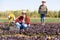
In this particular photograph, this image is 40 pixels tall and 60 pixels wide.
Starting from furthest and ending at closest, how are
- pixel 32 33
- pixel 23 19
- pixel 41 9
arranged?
1. pixel 41 9
2. pixel 23 19
3. pixel 32 33

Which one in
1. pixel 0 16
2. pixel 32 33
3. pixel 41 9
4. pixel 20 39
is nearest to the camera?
pixel 20 39

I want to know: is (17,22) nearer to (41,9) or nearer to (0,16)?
(41,9)

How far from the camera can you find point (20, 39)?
839 cm

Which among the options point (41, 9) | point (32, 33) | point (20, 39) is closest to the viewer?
point (20, 39)

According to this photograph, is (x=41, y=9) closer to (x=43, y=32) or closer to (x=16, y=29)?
(x=16, y=29)

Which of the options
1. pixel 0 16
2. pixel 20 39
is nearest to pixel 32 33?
pixel 20 39

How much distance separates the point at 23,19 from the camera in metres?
13.4

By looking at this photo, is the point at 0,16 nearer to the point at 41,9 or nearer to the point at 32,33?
the point at 41,9

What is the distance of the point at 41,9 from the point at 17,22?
12.8 ft

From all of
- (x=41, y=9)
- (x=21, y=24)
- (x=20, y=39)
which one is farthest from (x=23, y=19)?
(x=20, y=39)

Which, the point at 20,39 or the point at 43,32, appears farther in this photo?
the point at 43,32

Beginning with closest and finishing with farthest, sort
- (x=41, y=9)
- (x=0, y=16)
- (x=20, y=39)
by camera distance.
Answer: (x=20, y=39) < (x=41, y=9) < (x=0, y=16)

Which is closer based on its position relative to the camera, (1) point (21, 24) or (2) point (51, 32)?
(2) point (51, 32)

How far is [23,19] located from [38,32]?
4.64ft
